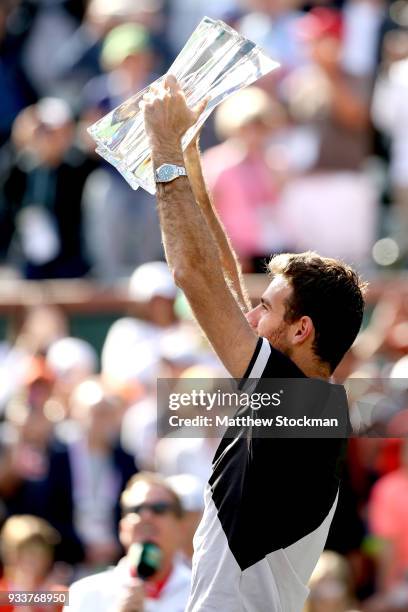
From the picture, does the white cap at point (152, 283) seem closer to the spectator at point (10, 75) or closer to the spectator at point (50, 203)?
the spectator at point (50, 203)

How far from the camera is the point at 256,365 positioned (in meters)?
3.64

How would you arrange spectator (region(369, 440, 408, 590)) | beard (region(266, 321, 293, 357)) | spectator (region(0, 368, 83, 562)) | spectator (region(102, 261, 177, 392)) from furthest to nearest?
spectator (region(102, 261, 177, 392)) < spectator (region(0, 368, 83, 562)) < spectator (region(369, 440, 408, 590)) < beard (region(266, 321, 293, 357))

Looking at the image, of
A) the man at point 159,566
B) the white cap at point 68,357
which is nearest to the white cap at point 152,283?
the white cap at point 68,357

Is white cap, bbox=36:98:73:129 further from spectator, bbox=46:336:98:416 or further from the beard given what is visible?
the beard

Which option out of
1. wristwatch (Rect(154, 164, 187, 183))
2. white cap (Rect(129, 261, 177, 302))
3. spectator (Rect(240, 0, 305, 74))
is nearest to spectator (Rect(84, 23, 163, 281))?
white cap (Rect(129, 261, 177, 302))

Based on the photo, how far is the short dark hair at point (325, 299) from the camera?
3.84 metres

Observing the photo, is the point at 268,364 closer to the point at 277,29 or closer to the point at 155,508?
the point at 155,508

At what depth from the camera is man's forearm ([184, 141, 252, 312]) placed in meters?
4.48

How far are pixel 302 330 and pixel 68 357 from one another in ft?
16.2

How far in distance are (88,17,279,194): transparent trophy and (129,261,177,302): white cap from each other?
14.5ft

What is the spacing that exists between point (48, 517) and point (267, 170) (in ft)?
9.04

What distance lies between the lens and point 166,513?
541cm

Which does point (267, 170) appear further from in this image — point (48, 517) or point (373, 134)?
point (48, 517)

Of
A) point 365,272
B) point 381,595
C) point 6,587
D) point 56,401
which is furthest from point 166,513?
point 365,272
